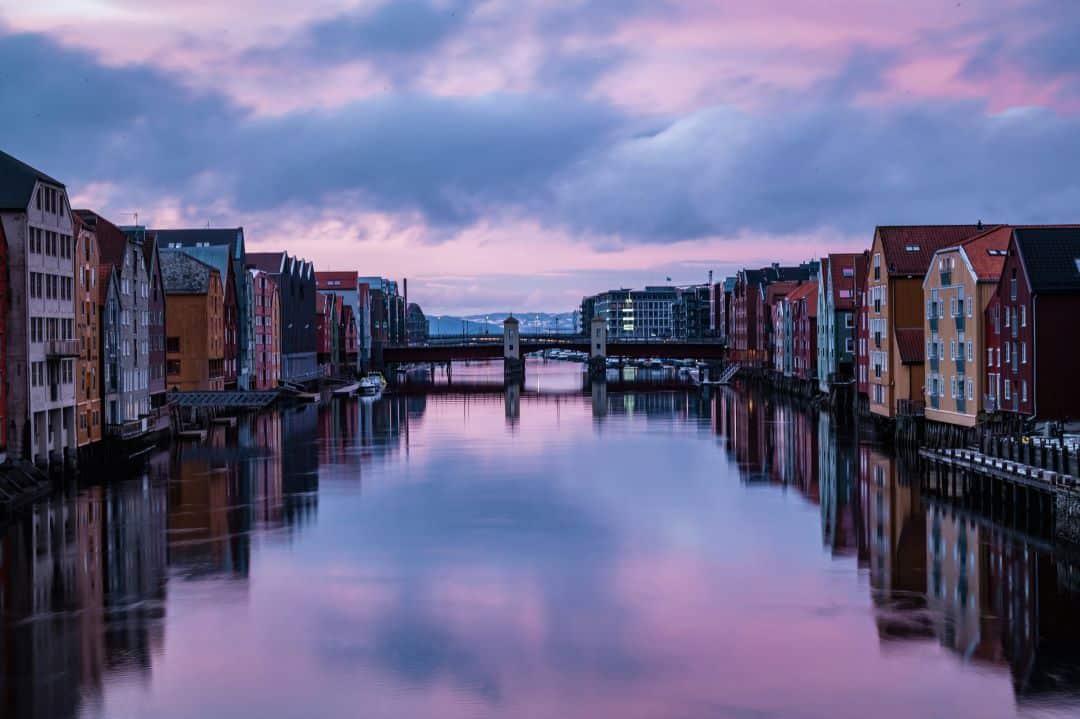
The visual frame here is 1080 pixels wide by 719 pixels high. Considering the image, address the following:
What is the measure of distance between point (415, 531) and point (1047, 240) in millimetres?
29212

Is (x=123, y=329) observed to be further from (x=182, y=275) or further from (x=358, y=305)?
(x=358, y=305)

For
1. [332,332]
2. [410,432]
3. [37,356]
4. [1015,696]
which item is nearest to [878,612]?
[1015,696]

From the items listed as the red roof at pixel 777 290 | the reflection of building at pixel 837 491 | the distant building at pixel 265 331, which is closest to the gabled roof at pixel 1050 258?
the reflection of building at pixel 837 491

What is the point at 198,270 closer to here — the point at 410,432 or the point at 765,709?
the point at 410,432

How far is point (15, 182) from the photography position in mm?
52219

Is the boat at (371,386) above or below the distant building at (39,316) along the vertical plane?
below

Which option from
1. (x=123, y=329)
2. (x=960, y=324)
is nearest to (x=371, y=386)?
(x=123, y=329)

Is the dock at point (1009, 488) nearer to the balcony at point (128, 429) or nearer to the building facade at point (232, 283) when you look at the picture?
Result: the balcony at point (128, 429)

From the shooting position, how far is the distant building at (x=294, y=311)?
421ft

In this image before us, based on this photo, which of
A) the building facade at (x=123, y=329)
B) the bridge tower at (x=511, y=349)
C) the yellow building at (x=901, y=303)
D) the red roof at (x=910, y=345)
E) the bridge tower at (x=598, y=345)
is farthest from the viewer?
the bridge tower at (x=598, y=345)

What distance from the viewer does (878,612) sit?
3284cm

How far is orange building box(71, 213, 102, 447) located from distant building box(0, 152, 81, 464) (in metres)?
1.68

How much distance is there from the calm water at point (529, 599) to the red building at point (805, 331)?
170 feet

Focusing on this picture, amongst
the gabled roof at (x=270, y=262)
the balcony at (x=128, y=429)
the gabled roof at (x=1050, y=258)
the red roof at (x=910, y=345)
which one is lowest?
the balcony at (x=128, y=429)
